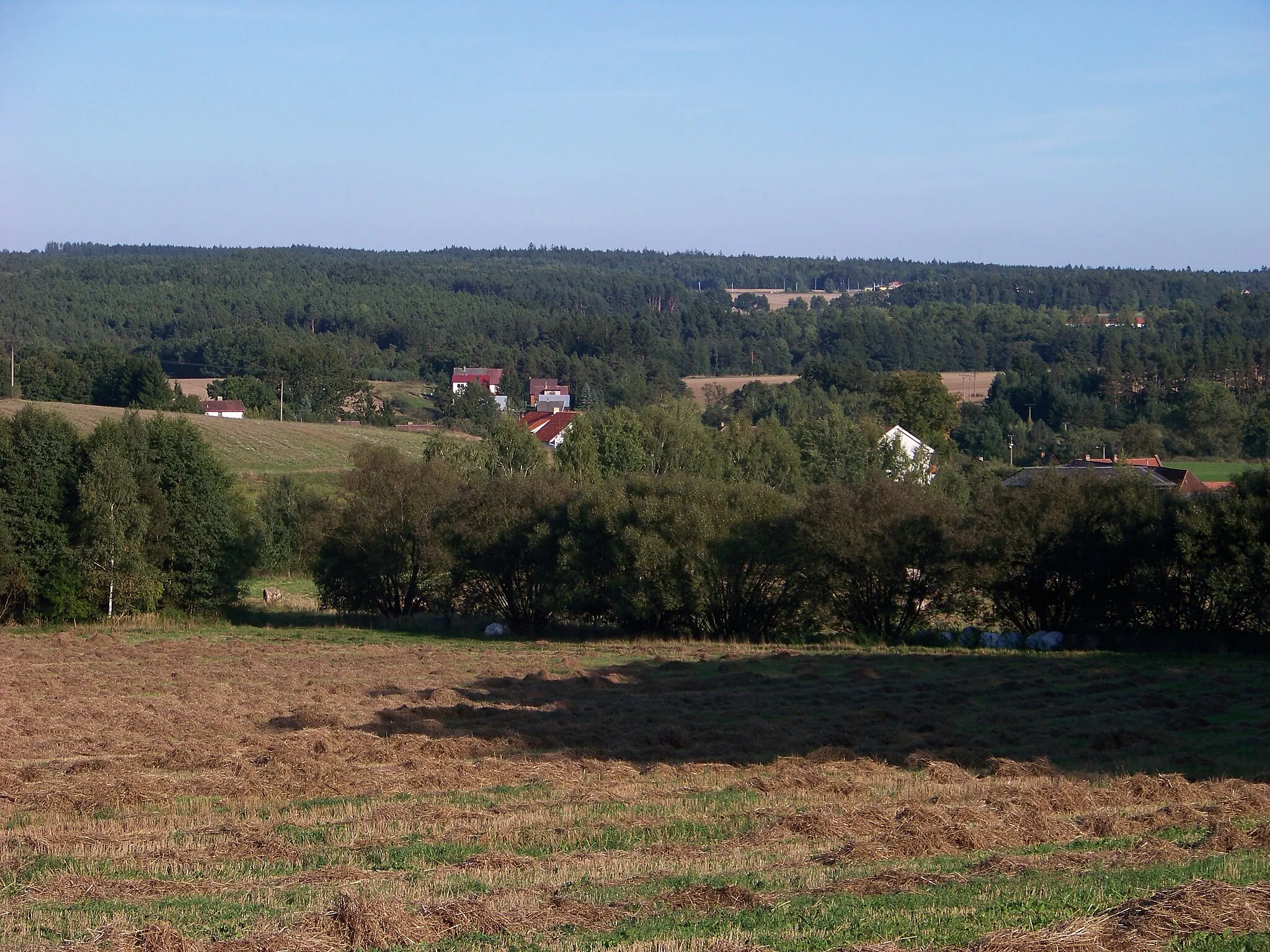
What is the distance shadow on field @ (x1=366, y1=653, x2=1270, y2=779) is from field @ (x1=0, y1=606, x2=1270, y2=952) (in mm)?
110

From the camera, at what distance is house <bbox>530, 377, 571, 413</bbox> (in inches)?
5330

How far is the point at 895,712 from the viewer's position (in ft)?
70.4

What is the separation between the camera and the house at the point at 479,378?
442ft

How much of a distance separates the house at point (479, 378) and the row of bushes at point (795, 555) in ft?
289

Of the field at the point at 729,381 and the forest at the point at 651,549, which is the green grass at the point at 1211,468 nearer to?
the forest at the point at 651,549

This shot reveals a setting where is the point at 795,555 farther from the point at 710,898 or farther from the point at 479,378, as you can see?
the point at 479,378

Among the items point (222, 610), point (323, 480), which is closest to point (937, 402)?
point (323, 480)

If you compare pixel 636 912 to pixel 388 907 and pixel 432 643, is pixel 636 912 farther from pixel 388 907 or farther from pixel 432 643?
pixel 432 643

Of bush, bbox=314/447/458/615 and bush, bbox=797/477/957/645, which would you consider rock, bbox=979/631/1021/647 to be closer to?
bush, bbox=797/477/957/645

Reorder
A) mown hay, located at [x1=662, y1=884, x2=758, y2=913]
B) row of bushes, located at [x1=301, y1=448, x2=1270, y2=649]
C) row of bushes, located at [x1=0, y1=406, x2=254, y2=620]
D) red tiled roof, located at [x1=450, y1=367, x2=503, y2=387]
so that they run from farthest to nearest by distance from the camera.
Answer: red tiled roof, located at [x1=450, y1=367, x2=503, y2=387]
row of bushes, located at [x1=0, y1=406, x2=254, y2=620]
row of bushes, located at [x1=301, y1=448, x2=1270, y2=649]
mown hay, located at [x1=662, y1=884, x2=758, y2=913]

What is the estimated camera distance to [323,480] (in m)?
74.1

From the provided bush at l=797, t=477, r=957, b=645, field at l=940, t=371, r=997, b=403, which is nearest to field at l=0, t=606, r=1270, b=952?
bush at l=797, t=477, r=957, b=645

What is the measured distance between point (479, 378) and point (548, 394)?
822 cm

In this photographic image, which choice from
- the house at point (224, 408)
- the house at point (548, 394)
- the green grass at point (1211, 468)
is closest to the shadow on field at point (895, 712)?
the green grass at point (1211, 468)
